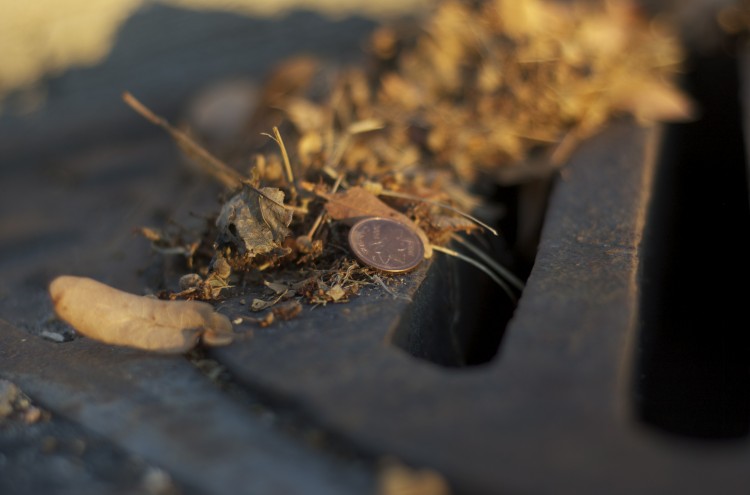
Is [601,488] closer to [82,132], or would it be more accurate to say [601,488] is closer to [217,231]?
[217,231]

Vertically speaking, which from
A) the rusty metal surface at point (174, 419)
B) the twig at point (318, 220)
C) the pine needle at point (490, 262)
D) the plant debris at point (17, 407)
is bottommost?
the plant debris at point (17, 407)

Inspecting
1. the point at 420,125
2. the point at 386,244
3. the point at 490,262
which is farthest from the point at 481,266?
the point at 420,125

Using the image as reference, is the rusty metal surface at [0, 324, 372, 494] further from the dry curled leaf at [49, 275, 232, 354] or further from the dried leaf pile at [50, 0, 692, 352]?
the dried leaf pile at [50, 0, 692, 352]

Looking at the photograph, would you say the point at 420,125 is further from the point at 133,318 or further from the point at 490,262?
the point at 133,318

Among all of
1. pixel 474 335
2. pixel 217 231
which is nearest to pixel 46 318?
pixel 217 231

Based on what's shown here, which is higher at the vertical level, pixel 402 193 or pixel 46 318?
pixel 402 193

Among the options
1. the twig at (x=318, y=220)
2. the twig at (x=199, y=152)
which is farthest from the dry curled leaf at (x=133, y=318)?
the twig at (x=199, y=152)

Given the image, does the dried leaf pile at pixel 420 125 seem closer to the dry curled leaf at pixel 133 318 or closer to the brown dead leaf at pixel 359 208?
the brown dead leaf at pixel 359 208
